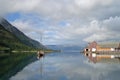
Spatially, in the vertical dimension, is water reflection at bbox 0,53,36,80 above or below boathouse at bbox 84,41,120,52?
below

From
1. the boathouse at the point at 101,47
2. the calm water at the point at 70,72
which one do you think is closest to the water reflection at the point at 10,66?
the calm water at the point at 70,72

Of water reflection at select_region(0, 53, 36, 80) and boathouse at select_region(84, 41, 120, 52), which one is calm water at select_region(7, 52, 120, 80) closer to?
water reflection at select_region(0, 53, 36, 80)

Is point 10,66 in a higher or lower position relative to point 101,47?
lower

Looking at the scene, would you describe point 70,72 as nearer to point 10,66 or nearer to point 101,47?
point 10,66

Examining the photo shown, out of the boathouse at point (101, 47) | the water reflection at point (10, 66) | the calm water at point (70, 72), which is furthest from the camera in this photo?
the boathouse at point (101, 47)

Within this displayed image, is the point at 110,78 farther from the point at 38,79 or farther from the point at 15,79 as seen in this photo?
the point at 15,79

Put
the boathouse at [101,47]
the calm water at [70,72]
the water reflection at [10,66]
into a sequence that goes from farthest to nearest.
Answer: the boathouse at [101,47]
the water reflection at [10,66]
the calm water at [70,72]

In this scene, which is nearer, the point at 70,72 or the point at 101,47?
the point at 70,72

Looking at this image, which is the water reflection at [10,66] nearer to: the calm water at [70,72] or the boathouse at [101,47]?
the calm water at [70,72]

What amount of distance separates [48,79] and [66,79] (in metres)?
2.32

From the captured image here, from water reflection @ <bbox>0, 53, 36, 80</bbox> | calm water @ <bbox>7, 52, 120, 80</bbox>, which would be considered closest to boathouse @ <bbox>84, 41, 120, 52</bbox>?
water reflection @ <bbox>0, 53, 36, 80</bbox>

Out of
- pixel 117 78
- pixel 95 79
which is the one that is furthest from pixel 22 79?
pixel 117 78

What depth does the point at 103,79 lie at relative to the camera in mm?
35969

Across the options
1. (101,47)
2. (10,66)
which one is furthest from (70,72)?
(101,47)
